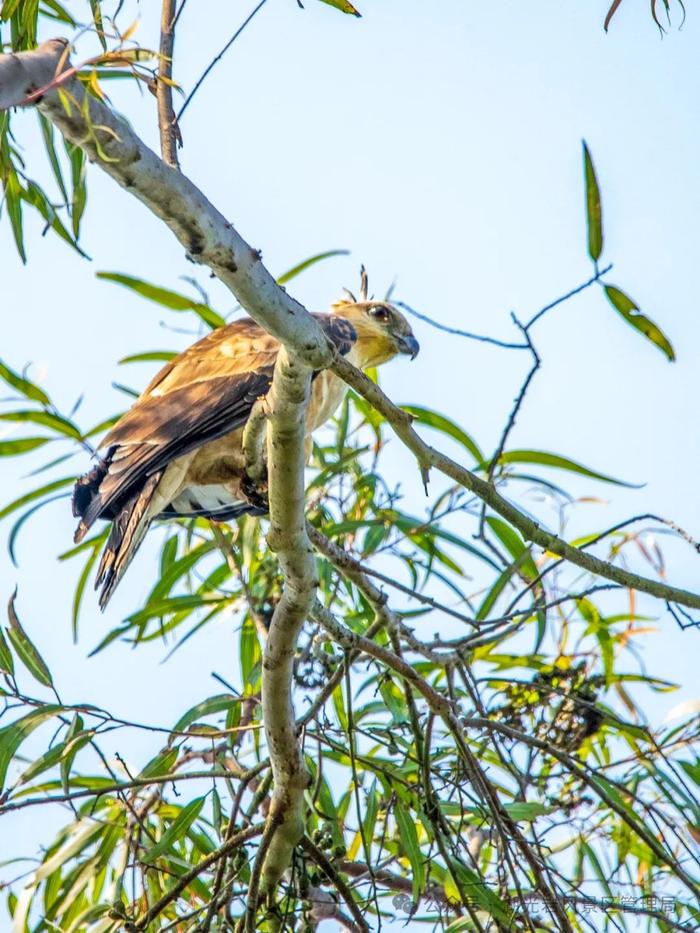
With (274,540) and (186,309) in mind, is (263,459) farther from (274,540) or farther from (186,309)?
(186,309)

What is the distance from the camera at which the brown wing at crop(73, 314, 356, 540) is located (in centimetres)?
365

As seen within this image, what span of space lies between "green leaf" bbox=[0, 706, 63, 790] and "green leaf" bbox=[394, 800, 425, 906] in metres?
1.01

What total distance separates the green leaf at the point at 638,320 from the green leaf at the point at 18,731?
5.62ft

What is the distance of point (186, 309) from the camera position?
4457 mm

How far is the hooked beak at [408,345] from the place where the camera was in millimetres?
5156

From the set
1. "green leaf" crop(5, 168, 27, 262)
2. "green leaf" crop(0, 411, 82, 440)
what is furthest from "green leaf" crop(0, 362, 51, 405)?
"green leaf" crop(5, 168, 27, 262)

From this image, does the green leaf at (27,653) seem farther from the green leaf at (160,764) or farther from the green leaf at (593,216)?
the green leaf at (593,216)

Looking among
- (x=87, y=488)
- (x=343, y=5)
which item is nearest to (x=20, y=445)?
(x=87, y=488)

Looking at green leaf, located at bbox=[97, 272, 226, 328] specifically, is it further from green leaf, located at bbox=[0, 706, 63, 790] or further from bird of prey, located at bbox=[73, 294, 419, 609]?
green leaf, located at bbox=[0, 706, 63, 790]

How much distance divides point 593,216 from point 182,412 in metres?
1.87

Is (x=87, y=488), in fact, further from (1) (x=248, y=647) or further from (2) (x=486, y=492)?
(2) (x=486, y=492)

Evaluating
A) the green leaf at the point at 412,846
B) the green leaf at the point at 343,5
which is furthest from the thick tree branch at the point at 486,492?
the green leaf at the point at 412,846

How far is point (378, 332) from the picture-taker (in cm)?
514

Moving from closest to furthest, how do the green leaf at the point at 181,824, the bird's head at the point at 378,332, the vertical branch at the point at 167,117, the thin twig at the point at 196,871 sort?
the vertical branch at the point at 167,117, the thin twig at the point at 196,871, the green leaf at the point at 181,824, the bird's head at the point at 378,332
